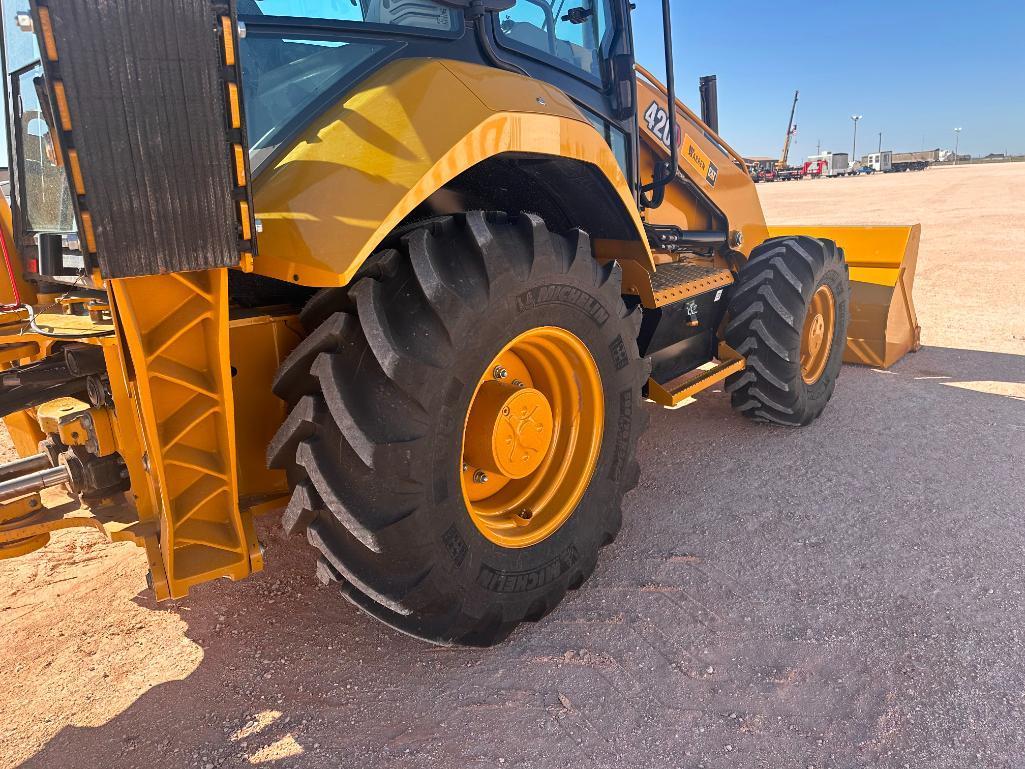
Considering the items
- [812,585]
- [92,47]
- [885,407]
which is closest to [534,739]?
[812,585]

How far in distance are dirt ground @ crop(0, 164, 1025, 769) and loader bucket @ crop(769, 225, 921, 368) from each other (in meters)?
2.13

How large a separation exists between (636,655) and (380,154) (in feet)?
5.82

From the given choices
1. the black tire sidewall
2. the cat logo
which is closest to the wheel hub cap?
the black tire sidewall

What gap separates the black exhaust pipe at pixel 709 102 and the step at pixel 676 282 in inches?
43.1

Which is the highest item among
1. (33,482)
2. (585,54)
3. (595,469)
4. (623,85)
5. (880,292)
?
(585,54)

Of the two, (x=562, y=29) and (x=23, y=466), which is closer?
(x=23, y=466)

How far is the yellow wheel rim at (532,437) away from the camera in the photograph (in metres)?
2.46

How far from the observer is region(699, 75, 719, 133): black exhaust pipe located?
4918mm

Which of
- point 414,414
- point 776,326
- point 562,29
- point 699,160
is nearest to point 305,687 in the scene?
point 414,414

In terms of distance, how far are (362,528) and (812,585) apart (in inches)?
72.6

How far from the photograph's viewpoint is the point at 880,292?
568 centimetres

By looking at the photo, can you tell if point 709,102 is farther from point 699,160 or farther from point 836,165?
point 836,165

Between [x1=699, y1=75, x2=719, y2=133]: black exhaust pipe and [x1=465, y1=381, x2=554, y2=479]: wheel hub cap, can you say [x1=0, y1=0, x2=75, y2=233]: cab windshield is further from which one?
[x1=699, y1=75, x2=719, y2=133]: black exhaust pipe

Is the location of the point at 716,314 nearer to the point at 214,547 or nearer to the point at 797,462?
the point at 797,462
